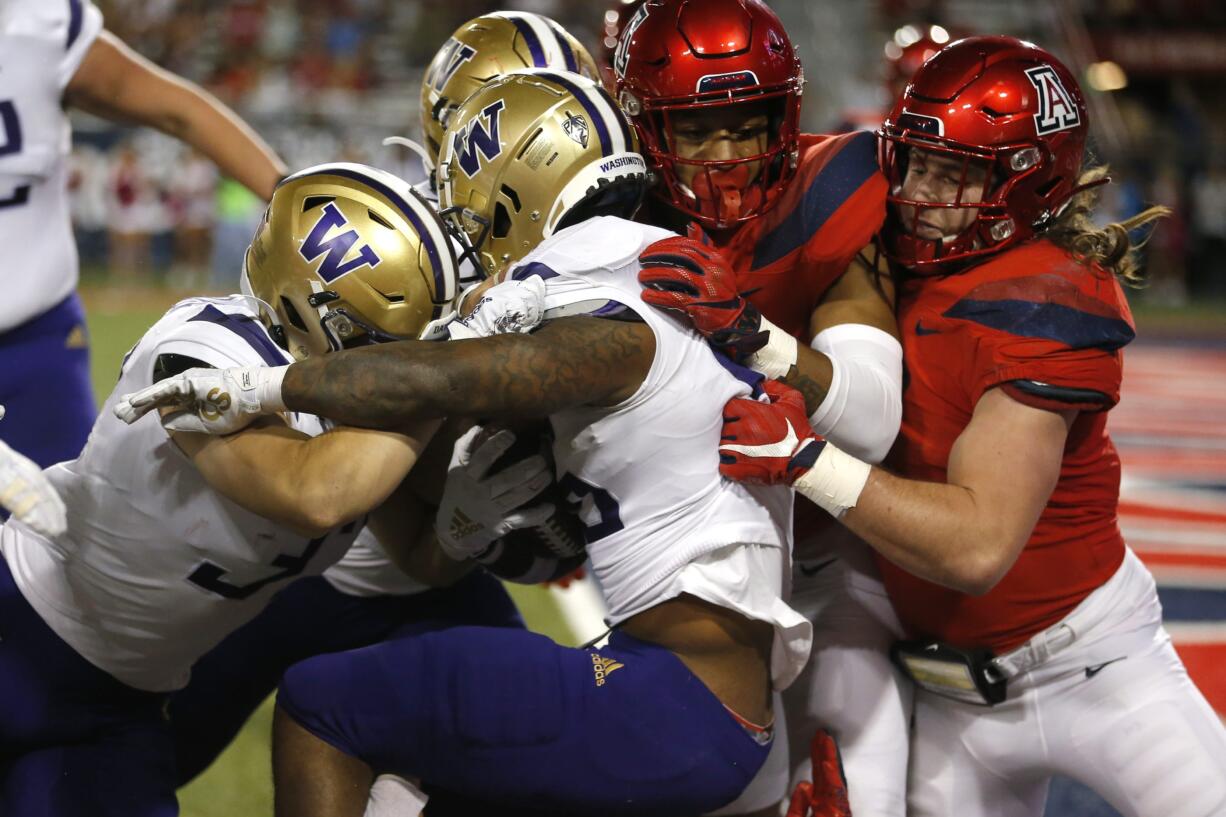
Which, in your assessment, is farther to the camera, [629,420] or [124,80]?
[124,80]

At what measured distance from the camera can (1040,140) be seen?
9.11 ft

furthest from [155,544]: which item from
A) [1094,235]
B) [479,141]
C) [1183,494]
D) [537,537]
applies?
[1183,494]

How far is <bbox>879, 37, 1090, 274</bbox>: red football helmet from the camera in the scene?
2.76 meters

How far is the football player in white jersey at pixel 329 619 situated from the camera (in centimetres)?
312

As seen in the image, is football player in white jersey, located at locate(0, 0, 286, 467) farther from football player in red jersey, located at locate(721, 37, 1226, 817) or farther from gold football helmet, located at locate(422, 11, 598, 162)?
football player in red jersey, located at locate(721, 37, 1226, 817)

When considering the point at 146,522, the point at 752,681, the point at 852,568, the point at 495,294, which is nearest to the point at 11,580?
the point at 146,522

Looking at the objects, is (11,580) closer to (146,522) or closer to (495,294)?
(146,522)

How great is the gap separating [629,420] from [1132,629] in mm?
1201

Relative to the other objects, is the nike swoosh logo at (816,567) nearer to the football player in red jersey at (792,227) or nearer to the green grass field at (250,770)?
the football player in red jersey at (792,227)

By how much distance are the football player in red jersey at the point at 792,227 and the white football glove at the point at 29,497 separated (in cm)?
126

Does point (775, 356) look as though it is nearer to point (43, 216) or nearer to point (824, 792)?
point (824, 792)

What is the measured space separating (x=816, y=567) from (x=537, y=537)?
73 centimetres

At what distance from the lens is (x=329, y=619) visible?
3.19 meters

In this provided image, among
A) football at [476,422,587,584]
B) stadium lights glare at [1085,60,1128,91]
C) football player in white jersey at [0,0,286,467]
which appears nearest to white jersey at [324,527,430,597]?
football at [476,422,587,584]
